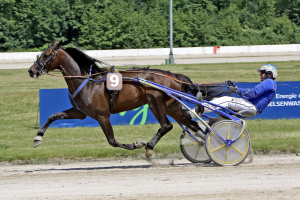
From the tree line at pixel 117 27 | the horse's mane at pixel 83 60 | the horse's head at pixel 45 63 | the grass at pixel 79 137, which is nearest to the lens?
the horse's head at pixel 45 63

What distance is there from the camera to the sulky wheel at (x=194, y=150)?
23.4 feet

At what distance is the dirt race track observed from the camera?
5.11 metres

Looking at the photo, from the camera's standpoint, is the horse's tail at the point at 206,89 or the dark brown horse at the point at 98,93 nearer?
the dark brown horse at the point at 98,93

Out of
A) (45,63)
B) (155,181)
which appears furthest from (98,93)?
(155,181)

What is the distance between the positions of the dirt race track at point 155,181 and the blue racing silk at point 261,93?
0.99 m

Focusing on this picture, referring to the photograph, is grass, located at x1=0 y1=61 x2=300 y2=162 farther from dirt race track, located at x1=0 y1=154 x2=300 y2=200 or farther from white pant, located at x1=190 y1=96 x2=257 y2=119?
white pant, located at x1=190 y1=96 x2=257 y2=119

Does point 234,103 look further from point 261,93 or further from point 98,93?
point 98,93

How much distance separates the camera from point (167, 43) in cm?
4131

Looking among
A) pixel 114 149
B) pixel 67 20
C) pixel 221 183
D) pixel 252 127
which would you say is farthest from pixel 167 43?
pixel 221 183

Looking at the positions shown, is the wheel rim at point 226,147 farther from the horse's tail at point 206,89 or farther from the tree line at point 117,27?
the tree line at point 117,27

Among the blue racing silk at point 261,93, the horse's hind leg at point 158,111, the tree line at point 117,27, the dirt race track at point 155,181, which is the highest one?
the tree line at point 117,27

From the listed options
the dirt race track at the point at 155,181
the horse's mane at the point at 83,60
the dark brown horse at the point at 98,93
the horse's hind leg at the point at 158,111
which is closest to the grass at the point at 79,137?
the dirt race track at the point at 155,181

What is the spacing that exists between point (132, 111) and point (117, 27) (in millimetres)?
30388

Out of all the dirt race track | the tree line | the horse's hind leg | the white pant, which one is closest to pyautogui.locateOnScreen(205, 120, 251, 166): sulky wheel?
the dirt race track
